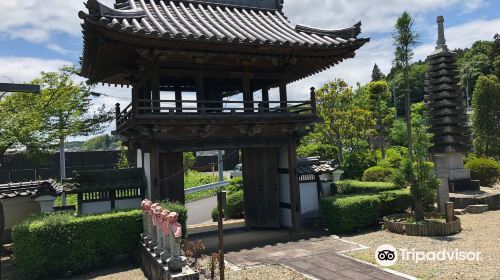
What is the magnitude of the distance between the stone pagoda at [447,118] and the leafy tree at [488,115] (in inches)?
460

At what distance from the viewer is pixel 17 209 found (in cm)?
1463

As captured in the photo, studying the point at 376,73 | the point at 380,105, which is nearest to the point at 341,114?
the point at 380,105

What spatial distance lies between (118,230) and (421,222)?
10.9 meters

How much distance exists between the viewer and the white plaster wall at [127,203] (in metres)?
13.1

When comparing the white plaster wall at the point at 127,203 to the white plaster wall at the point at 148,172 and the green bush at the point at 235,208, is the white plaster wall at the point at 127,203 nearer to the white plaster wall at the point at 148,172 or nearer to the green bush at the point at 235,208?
the white plaster wall at the point at 148,172

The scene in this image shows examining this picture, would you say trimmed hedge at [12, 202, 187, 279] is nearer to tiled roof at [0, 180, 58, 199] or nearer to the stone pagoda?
tiled roof at [0, 180, 58, 199]

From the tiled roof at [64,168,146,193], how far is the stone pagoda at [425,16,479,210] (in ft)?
57.5

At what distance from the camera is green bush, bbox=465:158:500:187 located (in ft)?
74.7

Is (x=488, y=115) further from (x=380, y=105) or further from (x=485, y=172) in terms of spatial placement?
(x=485, y=172)

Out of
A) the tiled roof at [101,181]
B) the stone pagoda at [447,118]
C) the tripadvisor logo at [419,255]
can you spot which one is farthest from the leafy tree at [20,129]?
the stone pagoda at [447,118]

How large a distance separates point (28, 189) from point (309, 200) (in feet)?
38.8

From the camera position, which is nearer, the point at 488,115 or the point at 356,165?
the point at 356,165

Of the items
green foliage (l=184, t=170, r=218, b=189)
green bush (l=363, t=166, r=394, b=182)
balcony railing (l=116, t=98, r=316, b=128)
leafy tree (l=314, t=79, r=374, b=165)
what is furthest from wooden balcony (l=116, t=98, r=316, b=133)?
green foliage (l=184, t=170, r=218, b=189)

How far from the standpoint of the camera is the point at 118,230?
11.2 m
